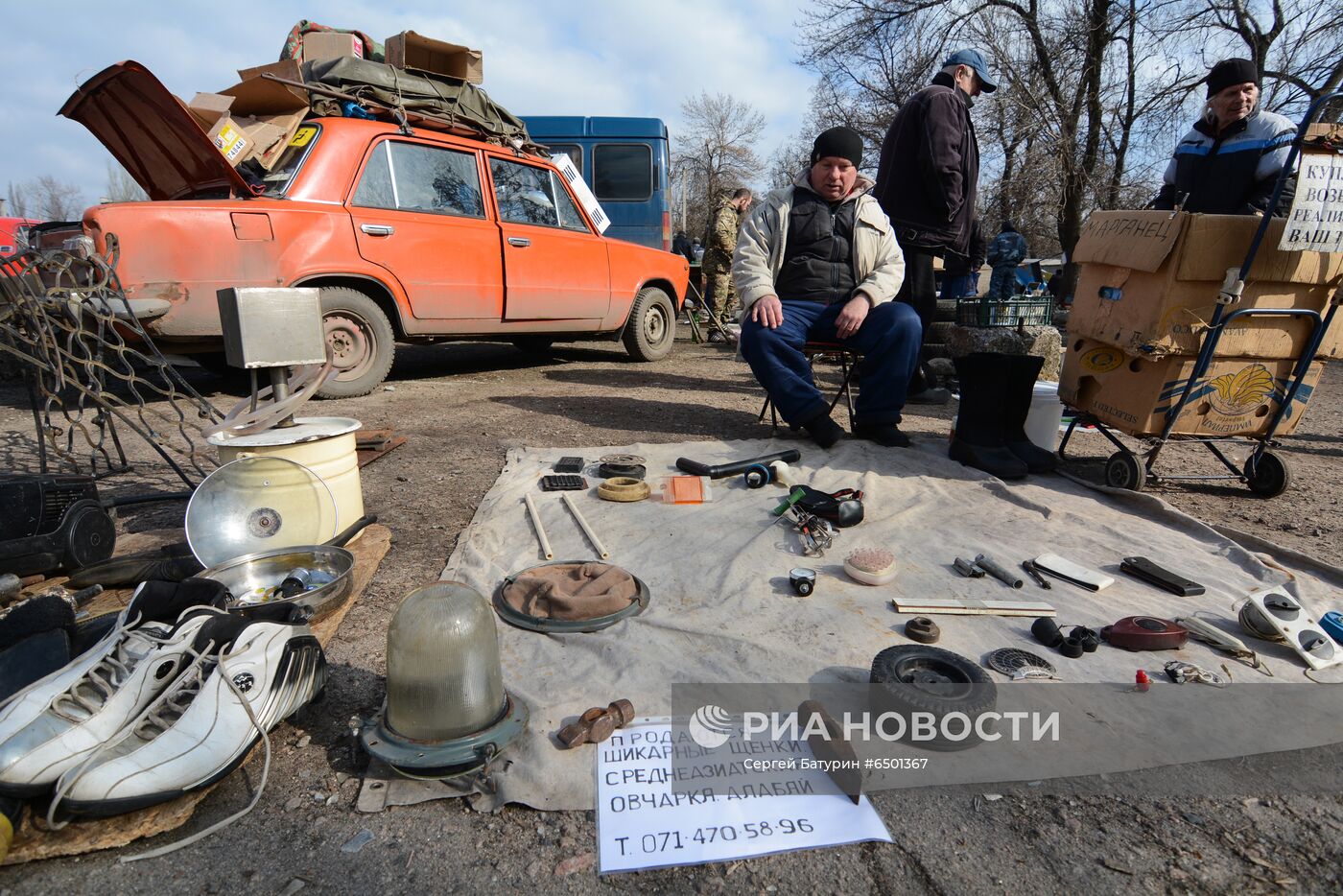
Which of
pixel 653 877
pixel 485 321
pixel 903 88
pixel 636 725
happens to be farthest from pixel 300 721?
pixel 903 88

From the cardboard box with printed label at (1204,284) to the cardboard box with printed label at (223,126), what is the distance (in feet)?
16.1

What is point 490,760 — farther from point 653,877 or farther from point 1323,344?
point 1323,344

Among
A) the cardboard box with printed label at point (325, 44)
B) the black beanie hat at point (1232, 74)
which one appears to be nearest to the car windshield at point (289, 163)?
the cardboard box with printed label at point (325, 44)

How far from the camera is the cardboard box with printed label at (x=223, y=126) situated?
403cm

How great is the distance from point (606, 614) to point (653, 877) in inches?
33.4

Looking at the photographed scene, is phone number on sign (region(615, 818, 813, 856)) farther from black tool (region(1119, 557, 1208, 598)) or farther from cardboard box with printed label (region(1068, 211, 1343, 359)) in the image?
cardboard box with printed label (region(1068, 211, 1343, 359))

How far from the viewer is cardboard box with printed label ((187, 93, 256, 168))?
403 cm

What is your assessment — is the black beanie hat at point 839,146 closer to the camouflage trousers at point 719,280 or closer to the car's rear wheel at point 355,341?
the car's rear wheel at point 355,341

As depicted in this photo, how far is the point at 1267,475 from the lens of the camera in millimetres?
3234

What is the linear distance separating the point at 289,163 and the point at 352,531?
10.4 feet

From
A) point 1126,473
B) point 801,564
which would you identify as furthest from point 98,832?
point 1126,473

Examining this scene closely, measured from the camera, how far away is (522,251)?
547 centimetres

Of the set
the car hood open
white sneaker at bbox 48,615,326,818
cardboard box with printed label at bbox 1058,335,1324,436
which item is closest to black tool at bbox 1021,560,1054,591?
cardboard box with printed label at bbox 1058,335,1324,436

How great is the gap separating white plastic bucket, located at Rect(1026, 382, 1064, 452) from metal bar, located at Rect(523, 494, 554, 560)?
8.72 ft
